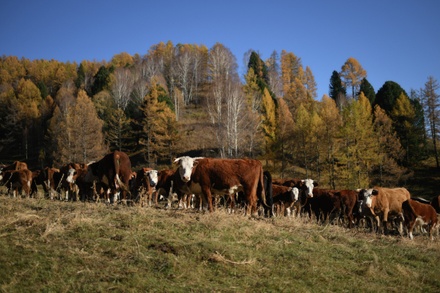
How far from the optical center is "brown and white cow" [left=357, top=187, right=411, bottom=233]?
51.6 ft

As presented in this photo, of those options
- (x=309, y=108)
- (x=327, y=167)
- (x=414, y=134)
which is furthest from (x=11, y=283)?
(x=309, y=108)

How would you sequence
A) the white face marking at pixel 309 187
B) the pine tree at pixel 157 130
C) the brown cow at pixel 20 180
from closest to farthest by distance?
the white face marking at pixel 309 187, the brown cow at pixel 20 180, the pine tree at pixel 157 130

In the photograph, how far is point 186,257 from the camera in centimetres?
658

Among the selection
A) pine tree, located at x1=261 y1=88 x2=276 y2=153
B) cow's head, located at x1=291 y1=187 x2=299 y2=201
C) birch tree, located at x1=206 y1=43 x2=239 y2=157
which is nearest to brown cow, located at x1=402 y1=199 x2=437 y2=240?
cow's head, located at x1=291 y1=187 x2=299 y2=201

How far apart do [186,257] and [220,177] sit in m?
4.80

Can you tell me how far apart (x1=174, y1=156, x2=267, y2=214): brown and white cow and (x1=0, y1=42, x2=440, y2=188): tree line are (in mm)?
24670

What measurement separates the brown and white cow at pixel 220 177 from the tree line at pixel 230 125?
80.9 feet

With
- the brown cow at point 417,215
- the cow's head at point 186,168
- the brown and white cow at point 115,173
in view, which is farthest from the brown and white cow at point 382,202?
the brown and white cow at point 115,173

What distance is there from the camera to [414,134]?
148 ft

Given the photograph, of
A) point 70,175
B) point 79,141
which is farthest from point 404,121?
point 70,175

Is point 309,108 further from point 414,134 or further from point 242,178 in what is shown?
point 242,178

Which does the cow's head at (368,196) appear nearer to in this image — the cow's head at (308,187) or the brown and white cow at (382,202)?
the brown and white cow at (382,202)

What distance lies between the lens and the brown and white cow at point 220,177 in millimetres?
11227

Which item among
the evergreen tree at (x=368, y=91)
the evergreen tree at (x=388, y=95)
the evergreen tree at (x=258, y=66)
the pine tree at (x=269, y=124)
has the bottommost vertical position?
the pine tree at (x=269, y=124)
